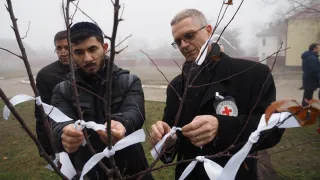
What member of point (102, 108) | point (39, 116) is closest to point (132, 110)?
point (102, 108)

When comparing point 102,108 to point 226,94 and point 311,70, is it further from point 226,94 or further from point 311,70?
point 311,70

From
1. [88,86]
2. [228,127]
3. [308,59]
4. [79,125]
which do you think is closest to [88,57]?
[88,86]

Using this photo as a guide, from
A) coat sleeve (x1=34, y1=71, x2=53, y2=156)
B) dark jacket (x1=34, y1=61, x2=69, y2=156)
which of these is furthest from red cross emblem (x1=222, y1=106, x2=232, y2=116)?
coat sleeve (x1=34, y1=71, x2=53, y2=156)

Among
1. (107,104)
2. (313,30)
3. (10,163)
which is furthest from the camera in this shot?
(313,30)

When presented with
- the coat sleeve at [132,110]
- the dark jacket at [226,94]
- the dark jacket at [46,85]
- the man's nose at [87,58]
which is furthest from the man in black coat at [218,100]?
the dark jacket at [46,85]

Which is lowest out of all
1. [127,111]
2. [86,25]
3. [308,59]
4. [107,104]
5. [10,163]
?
[10,163]

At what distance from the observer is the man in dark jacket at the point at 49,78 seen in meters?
2.84

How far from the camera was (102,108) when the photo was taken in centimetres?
175

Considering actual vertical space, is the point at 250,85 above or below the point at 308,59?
above

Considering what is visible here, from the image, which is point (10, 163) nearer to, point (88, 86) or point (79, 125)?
point (88, 86)

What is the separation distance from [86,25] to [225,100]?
1.12 metres

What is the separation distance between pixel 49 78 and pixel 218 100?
7.10ft

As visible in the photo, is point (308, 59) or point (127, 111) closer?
point (127, 111)

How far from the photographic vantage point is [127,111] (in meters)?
1.68
